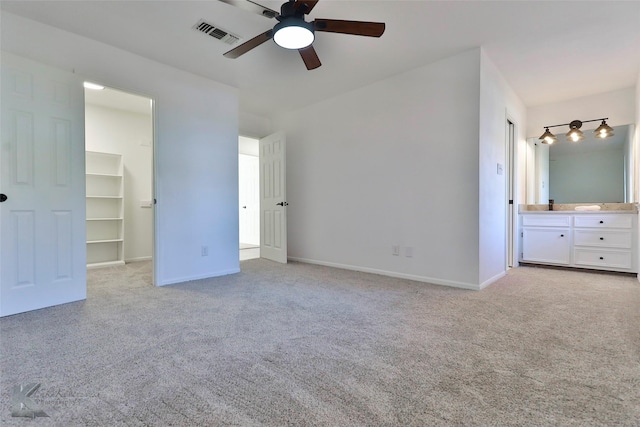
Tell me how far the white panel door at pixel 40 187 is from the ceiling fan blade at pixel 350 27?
229 centimetres

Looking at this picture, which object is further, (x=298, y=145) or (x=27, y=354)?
(x=298, y=145)

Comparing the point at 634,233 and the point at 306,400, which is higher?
the point at 634,233

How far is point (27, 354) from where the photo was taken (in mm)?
1709

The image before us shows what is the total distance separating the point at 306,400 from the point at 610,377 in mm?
1478

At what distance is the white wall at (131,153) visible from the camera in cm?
468

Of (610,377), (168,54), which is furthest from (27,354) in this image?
(610,377)

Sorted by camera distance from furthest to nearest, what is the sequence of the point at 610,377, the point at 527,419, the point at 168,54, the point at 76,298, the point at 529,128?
the point at 529,128 < the point at 168,54 < the point at 76,298 < the point at 610,377 < the point at 527,419

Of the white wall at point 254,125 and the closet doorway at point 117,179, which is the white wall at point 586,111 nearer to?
the white wall at point 254,125

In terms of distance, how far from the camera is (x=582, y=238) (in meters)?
4.07

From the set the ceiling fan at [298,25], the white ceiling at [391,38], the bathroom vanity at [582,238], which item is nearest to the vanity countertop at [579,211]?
the bathroom vanity at [582,238]

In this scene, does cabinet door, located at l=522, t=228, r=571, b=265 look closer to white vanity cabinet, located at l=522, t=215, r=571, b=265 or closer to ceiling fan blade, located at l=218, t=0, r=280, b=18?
white vanity cabinet, located at l=522, t=215, r=571, b=265

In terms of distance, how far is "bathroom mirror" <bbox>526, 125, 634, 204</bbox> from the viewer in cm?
418

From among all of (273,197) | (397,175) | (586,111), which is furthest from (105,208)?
(586,111)

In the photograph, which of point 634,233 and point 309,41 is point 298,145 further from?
point 634,233
